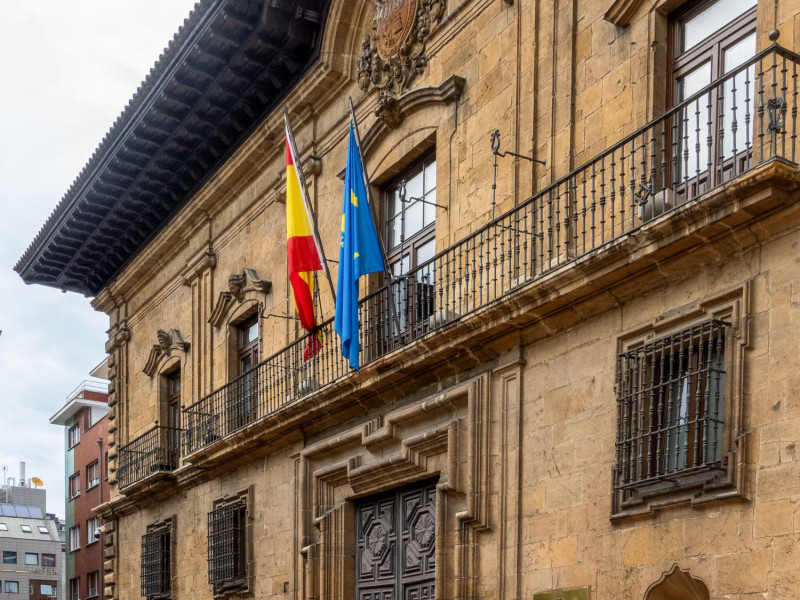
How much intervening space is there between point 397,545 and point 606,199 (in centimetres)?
454

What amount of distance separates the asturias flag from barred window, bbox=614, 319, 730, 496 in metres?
3.48

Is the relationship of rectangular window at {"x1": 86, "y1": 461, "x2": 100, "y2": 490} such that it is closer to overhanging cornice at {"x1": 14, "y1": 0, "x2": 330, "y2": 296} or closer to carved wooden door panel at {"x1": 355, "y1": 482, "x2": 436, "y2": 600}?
overhanging cornice at {"x1": 14, "y1": 0, "x2": 330, "y2": 296}

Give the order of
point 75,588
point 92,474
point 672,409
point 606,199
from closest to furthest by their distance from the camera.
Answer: point 672,409, point 606,199, point 75,588, point 92,474

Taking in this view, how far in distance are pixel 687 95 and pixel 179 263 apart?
37.1ft

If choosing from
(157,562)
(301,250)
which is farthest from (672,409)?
(157,562)

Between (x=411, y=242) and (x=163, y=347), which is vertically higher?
(x=411, y=242)

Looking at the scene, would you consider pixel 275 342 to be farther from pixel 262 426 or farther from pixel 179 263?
pixel 179 263

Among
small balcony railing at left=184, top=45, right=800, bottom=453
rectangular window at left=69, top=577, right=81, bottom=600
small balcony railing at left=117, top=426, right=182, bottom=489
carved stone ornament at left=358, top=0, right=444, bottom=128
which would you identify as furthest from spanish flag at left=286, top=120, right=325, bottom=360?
rectangular window at left=69, top=577, right=81, bottom=600

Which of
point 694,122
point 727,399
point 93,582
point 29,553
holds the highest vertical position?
point 694,122

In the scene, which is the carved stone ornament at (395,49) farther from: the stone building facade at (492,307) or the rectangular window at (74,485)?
the rectangular window at (74,485)

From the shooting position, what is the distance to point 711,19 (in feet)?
29.5

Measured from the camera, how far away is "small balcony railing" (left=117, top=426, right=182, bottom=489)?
18.1m

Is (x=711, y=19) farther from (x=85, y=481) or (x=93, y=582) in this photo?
(x=85, y=481)

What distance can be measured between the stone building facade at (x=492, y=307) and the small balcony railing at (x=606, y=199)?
0.16 ft
